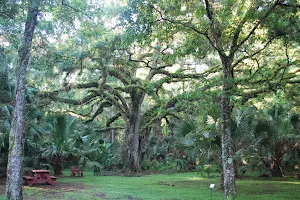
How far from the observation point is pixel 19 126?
7.93 meters

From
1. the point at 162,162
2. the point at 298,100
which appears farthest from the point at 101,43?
the point at 162,162

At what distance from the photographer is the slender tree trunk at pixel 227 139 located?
8.38m

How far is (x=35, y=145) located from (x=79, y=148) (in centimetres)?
264

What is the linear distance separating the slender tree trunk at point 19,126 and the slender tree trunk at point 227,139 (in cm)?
530

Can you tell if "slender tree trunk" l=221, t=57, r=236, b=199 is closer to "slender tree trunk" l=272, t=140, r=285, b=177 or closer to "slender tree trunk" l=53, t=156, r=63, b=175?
"slender tree trunk" l=272, t=140, r=285, b=177

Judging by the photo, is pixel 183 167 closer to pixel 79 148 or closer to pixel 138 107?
pixel 138 107

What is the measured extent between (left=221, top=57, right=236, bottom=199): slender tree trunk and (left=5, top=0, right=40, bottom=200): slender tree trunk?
5295 millimetres

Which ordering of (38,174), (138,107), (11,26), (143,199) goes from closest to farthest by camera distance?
(11,26)
(143,199)
(38,174)
(138,107)

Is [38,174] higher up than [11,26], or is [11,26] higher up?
[11,26]

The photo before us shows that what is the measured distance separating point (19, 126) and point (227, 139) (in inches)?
217

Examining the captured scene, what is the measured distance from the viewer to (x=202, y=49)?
1002 centimetres

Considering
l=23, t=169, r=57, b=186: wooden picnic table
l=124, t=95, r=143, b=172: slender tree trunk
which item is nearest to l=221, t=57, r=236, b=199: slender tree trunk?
l=23, t=169, r=57, b=186: wooden picnic table

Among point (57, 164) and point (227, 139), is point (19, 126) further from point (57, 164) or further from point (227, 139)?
point (57, 164)

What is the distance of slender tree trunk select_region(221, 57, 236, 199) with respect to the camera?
8383 mm
